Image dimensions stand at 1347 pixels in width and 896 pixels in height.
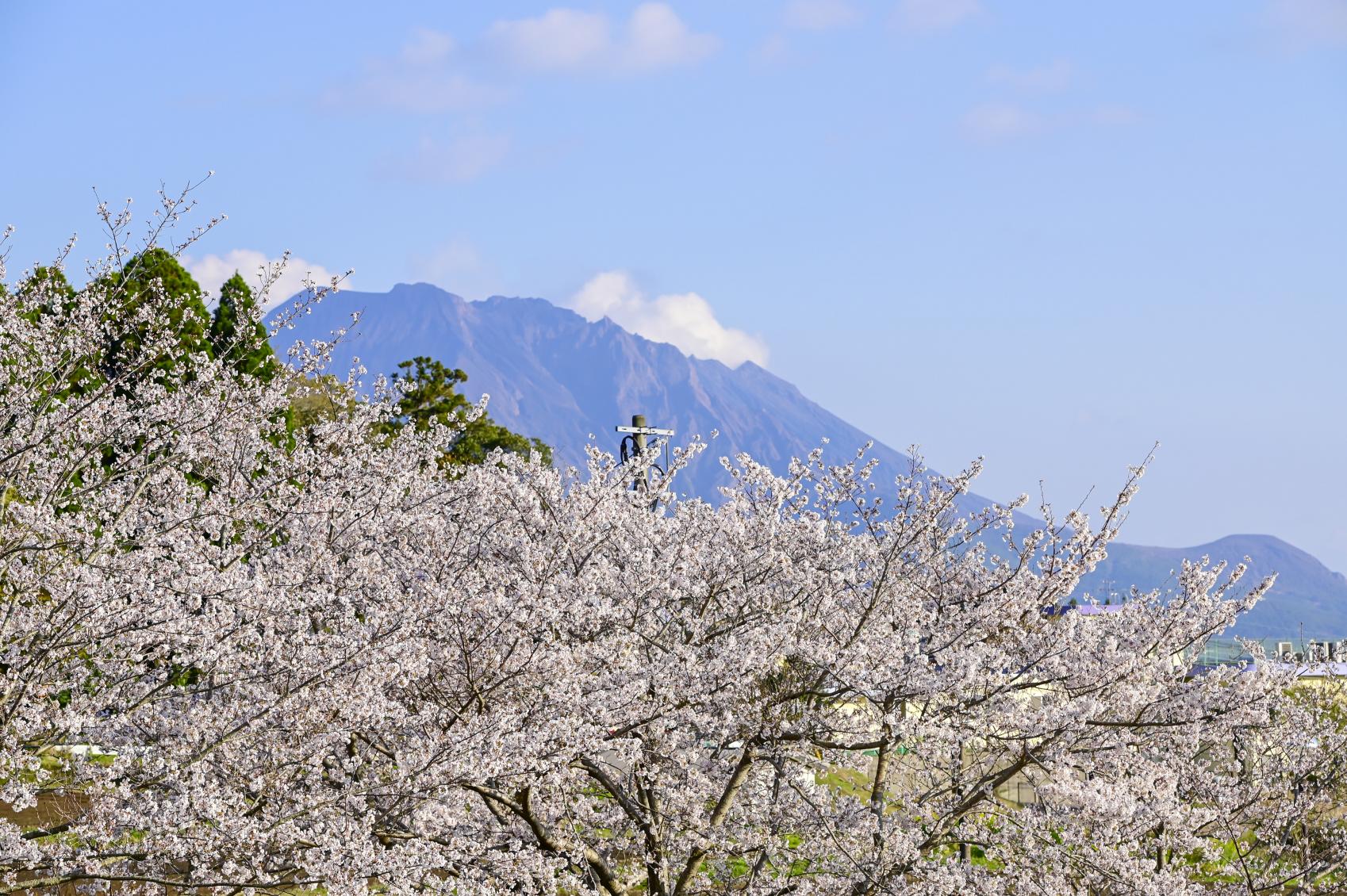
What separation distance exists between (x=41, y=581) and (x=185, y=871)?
1.75 m

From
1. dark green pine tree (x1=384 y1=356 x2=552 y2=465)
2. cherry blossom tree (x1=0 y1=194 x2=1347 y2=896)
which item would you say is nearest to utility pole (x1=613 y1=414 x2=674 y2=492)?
cherry blossom tree (x1=0 y1=194 x2=1347 y2=896)

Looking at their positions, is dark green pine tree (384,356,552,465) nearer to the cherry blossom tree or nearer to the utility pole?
the utility pole

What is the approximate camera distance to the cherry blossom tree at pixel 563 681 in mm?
6547

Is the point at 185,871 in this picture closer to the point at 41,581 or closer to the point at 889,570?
the point at 41,581

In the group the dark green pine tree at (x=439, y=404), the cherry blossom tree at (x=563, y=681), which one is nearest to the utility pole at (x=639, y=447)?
the cherry blossom tree at (x=563, y=681)

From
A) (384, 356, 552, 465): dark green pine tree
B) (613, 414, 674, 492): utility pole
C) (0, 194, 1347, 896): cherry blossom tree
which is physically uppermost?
(384, 356, 552, 465): dark green pine tree

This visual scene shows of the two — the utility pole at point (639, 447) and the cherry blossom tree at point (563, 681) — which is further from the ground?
the utility pole at point (639, 447)

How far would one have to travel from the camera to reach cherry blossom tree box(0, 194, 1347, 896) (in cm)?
655

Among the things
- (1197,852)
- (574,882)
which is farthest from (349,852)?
(1197,852)

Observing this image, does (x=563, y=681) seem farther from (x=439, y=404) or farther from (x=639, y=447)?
(x=439, y=404)

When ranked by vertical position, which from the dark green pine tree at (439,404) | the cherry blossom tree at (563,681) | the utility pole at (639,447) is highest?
the dark green pine tree at (439,404)

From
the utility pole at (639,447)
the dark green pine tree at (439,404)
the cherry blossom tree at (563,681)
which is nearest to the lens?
the cherry blossom tree at (563,681)

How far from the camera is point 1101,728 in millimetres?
8250

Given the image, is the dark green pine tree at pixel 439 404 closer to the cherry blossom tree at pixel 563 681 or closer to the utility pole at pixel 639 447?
the utility pole at pixel 639 447
